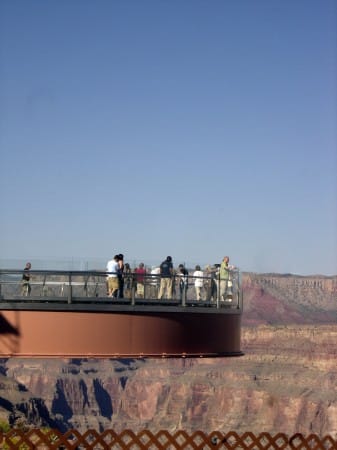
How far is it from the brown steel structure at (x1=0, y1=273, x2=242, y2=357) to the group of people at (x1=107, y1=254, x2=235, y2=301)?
20.8 inches

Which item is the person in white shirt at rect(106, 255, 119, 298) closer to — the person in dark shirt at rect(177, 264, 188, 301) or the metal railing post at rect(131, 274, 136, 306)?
the metal railing post at rect(131, 274, 136, 306)

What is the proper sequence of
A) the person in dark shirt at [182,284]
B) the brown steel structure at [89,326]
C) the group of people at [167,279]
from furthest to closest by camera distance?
the person in dark shirt at [182,284] → the group of people at [167,279] → the brown steel structure at [89,326]

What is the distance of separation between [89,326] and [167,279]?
10.6 ft

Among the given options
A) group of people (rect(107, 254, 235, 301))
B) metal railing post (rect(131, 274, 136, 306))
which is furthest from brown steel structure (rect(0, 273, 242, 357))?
group of people (rect(107, 254, 235, 301))

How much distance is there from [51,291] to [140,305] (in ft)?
8.93

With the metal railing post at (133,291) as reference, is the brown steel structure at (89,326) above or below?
below

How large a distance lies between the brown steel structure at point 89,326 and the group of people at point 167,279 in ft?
1.73

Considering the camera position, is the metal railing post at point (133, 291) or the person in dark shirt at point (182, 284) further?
the person in dark shirt at point (182, 284)

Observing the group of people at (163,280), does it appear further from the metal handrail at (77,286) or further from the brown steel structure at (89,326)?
the brown steel structure at (89,326)

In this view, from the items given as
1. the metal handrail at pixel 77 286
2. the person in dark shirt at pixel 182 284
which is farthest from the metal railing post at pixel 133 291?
the person in dark shirt at pixel 182 284

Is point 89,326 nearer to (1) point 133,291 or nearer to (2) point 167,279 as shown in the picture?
(1) point 133,291

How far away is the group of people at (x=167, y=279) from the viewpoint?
28.2 m

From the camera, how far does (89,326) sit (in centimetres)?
2709

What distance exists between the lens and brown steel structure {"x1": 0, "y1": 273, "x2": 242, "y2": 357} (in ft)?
88.5
